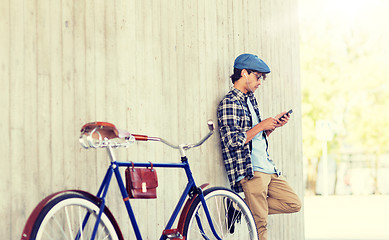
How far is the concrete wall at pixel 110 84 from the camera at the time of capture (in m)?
3.45

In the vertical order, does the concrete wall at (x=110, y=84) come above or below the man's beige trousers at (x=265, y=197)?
above

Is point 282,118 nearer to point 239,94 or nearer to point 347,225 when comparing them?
point 239,94

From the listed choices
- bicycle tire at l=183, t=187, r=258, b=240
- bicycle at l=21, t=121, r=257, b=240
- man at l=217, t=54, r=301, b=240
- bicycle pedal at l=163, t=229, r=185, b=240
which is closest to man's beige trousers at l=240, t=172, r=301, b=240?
man at l=217, t=54, r=301, b=240

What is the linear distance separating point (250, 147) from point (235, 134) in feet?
0.92

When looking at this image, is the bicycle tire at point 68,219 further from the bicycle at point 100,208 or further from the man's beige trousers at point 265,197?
the man's beige trousers at point 265,197

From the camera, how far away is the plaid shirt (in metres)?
4.75

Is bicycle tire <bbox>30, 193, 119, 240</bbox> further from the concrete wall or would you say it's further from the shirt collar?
the shirt collar

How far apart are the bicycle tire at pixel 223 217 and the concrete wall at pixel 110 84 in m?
0.30

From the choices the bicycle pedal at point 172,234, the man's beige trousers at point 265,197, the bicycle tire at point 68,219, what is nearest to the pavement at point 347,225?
the man's beige trousers at point 265,197

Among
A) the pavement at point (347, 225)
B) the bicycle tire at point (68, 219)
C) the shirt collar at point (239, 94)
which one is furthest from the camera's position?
the pavement at point (347, 225)

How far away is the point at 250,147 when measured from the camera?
4.95 meters

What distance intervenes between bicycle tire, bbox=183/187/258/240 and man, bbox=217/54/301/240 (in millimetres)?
214

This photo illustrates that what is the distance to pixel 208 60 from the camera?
495 centimetres

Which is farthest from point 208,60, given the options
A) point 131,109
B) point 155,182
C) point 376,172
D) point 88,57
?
point 376,172
